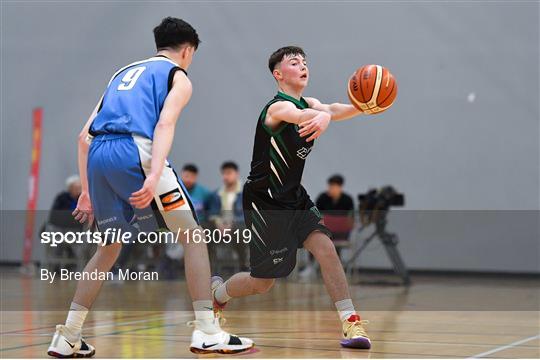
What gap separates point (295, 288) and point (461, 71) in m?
3.84

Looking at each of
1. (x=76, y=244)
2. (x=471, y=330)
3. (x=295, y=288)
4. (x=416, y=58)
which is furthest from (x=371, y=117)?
(x=471, y=330)

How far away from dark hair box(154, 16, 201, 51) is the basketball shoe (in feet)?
5.46

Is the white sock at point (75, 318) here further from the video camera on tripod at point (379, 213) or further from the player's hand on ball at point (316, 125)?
the video camera on tripod at point (379, 213)

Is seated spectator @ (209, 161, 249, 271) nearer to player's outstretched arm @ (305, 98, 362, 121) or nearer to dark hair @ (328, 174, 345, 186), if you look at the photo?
dark hair @ (328, 174, 345, 186)

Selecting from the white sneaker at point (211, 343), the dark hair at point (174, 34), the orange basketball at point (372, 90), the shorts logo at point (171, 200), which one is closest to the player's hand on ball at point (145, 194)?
the shorts logo at point (171, 200)

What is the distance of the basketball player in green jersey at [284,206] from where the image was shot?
481 cm

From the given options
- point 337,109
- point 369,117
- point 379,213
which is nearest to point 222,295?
point 337,109

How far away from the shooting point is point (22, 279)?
11680 millimetres

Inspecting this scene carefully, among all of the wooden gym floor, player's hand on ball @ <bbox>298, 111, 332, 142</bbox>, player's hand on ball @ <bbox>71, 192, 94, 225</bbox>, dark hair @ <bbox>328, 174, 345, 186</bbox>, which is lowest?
the wooden gym floor

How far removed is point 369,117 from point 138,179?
8463 mm

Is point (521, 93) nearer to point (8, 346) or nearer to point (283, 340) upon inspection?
point (283, 340)

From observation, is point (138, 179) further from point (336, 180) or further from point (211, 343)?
point (336, 180)

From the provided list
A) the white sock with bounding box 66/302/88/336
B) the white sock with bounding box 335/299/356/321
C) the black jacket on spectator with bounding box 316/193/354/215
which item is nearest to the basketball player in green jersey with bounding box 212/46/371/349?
the white sock with bounding box 335/299/356/321

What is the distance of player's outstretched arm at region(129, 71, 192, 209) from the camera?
3885 mm
